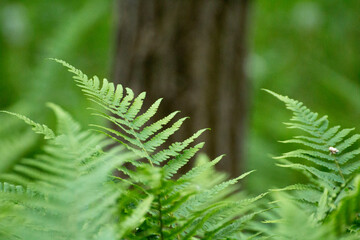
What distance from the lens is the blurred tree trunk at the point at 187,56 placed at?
1.82 m

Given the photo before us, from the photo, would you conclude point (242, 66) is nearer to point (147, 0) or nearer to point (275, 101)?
point (147, 0)

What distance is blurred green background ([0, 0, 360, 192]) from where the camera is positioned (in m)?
3.29

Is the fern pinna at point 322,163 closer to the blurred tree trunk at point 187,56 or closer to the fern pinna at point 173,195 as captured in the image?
the fern pinna at point 173,195

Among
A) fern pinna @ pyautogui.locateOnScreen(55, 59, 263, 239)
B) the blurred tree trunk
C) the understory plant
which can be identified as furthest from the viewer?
the blurred tree trunk

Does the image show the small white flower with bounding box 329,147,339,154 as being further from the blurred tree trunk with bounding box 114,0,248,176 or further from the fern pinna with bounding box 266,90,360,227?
the blurred tree trunk with bounding box 114,0,248,176

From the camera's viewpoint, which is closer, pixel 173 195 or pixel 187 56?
pixel 173 195

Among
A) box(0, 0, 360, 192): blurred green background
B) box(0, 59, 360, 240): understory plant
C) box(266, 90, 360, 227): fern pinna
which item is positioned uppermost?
box(0, 0, 360, 192): blurred green background

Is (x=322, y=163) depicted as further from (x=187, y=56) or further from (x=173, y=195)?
(x=187, y=56)

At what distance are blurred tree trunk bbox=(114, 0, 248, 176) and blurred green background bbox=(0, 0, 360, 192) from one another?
46.6 inches

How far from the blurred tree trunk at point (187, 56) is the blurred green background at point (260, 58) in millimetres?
1185

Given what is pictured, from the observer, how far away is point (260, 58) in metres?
4.09

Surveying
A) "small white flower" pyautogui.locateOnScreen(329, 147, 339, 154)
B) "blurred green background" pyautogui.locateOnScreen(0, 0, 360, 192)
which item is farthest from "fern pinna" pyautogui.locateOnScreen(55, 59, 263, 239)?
"blurred green background" pyautogui.locateOnScreen(0, 0, 360, 192)

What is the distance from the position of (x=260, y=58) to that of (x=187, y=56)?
7.76 ft

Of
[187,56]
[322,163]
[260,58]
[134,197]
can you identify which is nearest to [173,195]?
[134,197]
